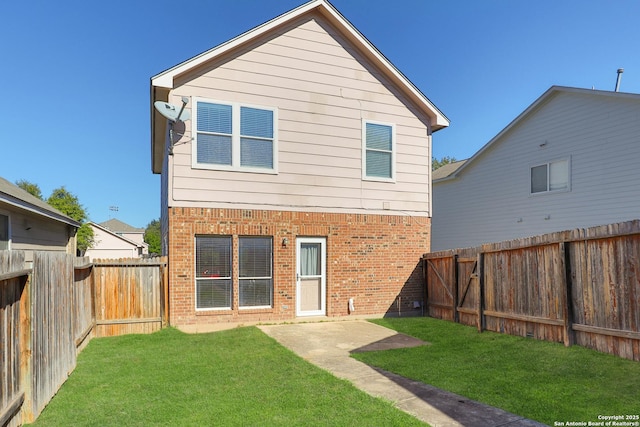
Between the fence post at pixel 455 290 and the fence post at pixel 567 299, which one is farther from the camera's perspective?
the fence post at pixel 455 290

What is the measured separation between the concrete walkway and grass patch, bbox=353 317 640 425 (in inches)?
9.9

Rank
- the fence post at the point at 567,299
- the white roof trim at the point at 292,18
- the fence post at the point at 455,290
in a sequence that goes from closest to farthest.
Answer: the fence post at the point at 567,299 → the white roof trim at the point at 292,18 → the fence post at the point at 455,290

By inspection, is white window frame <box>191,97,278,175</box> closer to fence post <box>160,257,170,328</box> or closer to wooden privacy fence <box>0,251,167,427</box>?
fence post <box>160,257,170,328</box>

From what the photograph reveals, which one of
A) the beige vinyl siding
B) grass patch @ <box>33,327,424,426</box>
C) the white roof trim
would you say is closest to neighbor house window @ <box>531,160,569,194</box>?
the white roof trim

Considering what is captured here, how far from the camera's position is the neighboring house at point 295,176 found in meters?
9.27


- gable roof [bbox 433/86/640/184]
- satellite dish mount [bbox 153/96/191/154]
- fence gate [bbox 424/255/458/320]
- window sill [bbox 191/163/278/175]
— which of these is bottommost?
fence gate [bbox 424/255/458/320]

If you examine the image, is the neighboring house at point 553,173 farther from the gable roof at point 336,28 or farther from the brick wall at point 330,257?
the brick wall at point 330,257

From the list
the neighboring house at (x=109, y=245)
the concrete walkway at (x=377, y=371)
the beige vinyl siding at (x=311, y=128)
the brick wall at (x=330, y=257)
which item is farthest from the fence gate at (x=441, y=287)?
the neighboring house at (x=109, y=245)

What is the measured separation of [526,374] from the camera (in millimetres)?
5652

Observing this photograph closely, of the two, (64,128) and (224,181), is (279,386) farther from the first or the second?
(64,128)

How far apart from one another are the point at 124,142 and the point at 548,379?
43.4m

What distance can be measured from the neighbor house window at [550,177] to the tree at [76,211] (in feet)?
116

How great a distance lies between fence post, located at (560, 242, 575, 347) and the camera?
6.71m

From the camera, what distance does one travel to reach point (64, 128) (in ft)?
92.1
